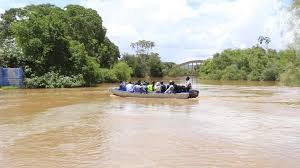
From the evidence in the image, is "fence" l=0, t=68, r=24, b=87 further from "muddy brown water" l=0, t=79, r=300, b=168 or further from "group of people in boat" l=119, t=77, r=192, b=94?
"muddy brown water" l=0, t=79, r=300, b=168

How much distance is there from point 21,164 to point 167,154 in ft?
11.8

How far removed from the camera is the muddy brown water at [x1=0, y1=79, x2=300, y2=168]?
36.0 feet

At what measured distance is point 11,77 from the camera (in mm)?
43125

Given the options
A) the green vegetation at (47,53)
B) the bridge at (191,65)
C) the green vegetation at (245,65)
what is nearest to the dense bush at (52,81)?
the green vegetation at (47,53)

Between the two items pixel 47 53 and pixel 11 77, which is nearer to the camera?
pixel 11 77

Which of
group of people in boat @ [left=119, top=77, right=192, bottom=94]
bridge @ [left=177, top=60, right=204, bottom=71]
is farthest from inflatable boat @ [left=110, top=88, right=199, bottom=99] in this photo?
bridge @ [left=177, top=60, right=204, bottom=71]

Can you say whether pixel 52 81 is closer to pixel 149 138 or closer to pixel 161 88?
pixel 161 88

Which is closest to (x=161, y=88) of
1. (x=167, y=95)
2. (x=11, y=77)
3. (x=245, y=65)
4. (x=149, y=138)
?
(x=167, y=95)

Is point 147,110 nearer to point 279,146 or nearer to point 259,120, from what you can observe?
point 259,120

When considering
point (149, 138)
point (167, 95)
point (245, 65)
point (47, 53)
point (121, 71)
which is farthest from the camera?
point (245, 65)

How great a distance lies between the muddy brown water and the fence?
20844mm

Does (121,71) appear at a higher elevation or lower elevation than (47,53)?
lower

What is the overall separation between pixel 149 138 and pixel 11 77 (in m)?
32.0

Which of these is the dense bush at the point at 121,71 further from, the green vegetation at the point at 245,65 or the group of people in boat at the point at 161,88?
the group of people in boat at the point at 161,88
